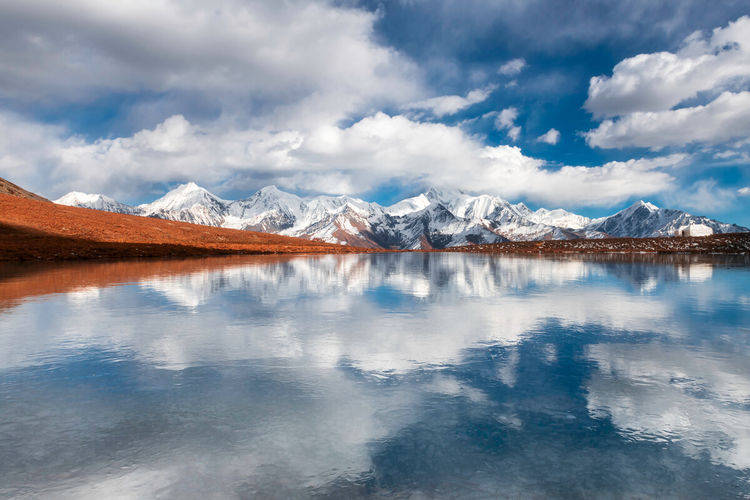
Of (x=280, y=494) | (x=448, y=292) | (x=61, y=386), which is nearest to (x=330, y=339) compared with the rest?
(x=61, y=386)

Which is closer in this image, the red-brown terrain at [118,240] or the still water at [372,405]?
the still water at [372,405]

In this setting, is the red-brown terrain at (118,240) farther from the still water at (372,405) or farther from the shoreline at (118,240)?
the still water at (372,405)

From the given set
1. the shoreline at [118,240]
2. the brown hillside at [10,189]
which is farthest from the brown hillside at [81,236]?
the brown hillside at [10,189]

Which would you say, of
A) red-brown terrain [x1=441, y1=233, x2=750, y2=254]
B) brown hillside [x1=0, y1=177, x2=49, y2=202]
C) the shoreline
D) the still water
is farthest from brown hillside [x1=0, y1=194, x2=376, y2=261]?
red-brown terrain [x1=441, y1=233, x2=750, y2=254]

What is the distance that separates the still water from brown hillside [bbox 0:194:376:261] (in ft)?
199

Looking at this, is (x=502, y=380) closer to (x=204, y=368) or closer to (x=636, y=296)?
(x=204, y=368)

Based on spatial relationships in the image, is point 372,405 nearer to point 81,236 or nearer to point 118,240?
point 81,236

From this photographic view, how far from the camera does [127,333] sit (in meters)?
17.3

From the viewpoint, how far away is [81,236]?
90.5m

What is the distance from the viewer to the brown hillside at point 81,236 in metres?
71.1

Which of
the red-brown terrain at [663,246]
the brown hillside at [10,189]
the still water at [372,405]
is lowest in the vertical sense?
the still water at [372,405]

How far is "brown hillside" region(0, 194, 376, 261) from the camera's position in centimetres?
7112

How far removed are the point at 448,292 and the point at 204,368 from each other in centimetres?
2162

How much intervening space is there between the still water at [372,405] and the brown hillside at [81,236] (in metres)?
60.8
